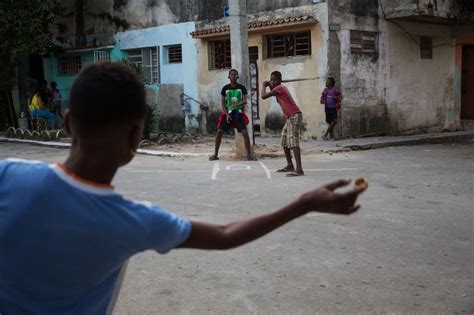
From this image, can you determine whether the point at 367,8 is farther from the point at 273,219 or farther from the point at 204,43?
the point at 273,219

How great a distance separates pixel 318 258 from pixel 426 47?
1411cm

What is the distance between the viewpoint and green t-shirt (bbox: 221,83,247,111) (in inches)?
413

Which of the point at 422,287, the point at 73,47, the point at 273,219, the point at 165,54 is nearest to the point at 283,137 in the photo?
the point at 422,287

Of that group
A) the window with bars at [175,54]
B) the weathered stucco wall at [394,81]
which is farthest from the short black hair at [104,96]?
the window with bars at [175,54]

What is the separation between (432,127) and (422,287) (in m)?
14.5

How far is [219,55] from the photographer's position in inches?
641

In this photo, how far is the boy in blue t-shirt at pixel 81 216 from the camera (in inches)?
54.7

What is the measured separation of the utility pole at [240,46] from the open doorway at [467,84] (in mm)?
11146

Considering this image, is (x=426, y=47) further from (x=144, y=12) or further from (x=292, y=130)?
(x=292, y=130)

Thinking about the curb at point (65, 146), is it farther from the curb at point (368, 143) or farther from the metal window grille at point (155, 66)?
the metal window grille at point (155, 66)

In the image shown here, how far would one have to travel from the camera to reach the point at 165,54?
17.3 metres

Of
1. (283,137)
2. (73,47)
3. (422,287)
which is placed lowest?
(422,287)

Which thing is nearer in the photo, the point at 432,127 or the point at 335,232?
the point at 335,232

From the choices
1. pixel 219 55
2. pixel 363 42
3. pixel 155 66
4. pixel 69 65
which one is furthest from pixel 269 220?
pixel 69 65
